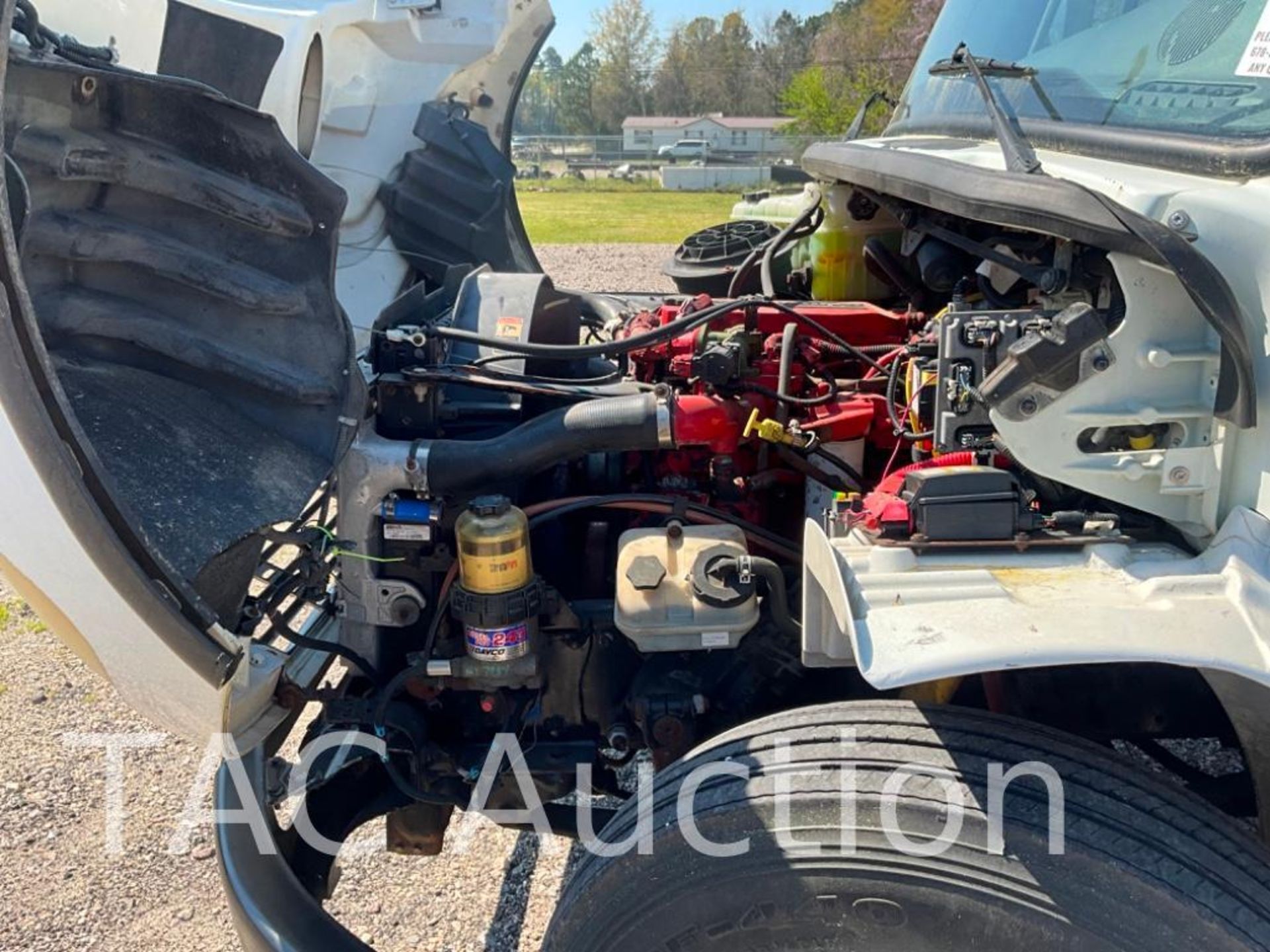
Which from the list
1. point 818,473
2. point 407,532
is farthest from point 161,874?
point 818,473

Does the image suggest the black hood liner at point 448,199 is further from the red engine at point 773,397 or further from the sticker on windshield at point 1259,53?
the sticker on windshield at point 1259,53

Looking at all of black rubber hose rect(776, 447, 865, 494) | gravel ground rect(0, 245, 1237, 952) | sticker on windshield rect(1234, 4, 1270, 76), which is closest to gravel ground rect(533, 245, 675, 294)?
gravel ground rect(0, 245, 1237, 952)

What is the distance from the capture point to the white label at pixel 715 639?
201cm

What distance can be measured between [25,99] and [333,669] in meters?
2.05

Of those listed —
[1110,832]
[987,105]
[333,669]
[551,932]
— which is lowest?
[333,669]

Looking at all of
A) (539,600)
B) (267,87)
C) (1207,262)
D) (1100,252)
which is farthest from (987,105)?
Result: (267,87)

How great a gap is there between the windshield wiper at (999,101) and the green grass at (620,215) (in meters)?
11.7

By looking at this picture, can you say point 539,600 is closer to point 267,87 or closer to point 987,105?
point 987,105

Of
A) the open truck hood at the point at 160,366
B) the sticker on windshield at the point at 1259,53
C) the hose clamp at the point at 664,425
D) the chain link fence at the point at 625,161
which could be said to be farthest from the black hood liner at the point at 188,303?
the chain link fence at the point at 625,161

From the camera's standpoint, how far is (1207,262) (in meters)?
1.48

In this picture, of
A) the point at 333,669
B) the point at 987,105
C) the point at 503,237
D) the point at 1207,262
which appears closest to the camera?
the point at 1207,262

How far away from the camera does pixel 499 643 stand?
2.13 metres

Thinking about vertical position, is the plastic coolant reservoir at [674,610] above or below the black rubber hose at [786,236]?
below

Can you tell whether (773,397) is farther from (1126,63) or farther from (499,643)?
(1126,63)
